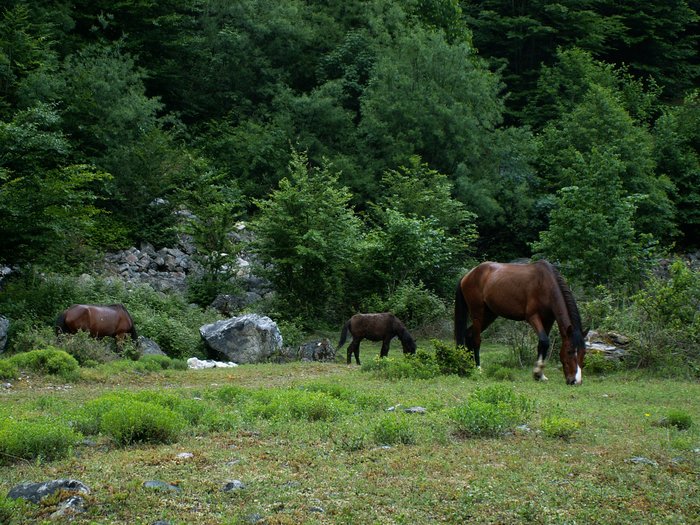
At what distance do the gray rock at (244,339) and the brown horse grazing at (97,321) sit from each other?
6.55 ft

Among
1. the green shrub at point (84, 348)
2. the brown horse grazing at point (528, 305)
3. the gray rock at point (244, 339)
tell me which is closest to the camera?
the brown horse grazing at point (528, 305)

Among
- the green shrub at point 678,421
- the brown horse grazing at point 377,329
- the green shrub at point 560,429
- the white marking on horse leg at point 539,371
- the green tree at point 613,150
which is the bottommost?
the brown horse grazing at point 377,329

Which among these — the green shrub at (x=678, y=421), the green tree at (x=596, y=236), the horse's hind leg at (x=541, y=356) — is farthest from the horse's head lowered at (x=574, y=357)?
the green tree at (x=596, y=236)

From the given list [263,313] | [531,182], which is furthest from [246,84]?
[263,313]

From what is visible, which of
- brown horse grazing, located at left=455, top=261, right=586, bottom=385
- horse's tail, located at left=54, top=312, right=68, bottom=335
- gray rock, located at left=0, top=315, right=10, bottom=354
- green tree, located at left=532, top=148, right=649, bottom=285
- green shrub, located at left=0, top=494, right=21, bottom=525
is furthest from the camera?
green tree, located at left=532, top=148, right=649, bottom=285

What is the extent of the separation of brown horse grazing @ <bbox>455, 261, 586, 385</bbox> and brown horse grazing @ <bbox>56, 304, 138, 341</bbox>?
7.43m

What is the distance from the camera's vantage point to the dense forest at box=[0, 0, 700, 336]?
80.8 feet

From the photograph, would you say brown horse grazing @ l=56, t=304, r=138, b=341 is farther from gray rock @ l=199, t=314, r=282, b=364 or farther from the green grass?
the green grass

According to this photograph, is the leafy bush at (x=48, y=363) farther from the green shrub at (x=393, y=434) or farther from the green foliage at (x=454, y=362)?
the green shrub at (x=393, y=434)

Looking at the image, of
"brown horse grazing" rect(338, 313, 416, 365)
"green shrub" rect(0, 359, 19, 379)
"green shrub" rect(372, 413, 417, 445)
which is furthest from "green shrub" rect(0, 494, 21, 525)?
"brown horse grazing" rect(338, 313, 416, 365)

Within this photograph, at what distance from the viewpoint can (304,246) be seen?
947 inches

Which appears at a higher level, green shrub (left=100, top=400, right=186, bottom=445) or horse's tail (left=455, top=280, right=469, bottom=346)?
green shrub (left=100, top=400, right=186, bottom=445)

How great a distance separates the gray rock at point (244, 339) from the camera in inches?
717

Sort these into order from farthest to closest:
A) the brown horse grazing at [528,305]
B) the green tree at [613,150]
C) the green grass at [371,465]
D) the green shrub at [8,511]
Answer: the green tree at [613,150] < the brown horse grazing at [528,305] < the green grass at [371,465] < the green shrub at [8,511]
